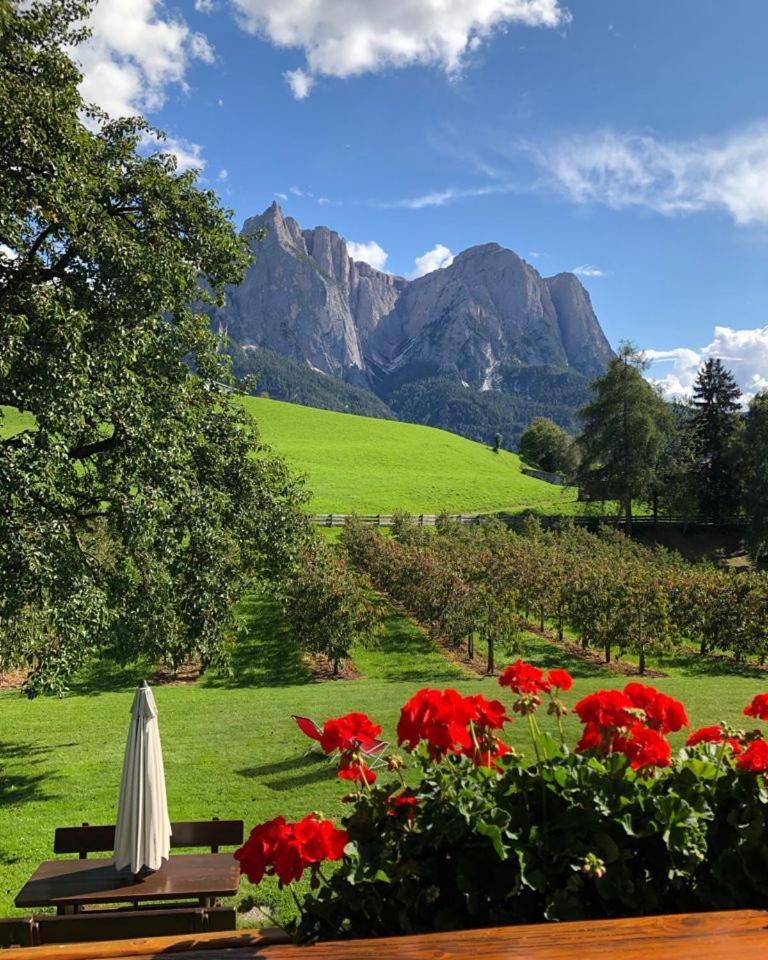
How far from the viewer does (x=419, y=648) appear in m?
20.5

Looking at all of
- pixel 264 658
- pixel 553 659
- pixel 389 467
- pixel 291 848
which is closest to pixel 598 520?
pixel 389 467

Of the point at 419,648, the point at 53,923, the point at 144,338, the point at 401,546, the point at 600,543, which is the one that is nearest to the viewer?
the point at 53,923

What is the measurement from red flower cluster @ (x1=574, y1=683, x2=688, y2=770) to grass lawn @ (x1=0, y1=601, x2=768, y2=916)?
477 centimetres

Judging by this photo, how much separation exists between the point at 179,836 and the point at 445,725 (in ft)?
12.3

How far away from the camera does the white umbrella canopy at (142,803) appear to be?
4.79 m

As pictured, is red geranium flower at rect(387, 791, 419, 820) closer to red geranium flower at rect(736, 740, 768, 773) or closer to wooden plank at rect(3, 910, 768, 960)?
wooden plank at rect(3, 910, 768, 960)

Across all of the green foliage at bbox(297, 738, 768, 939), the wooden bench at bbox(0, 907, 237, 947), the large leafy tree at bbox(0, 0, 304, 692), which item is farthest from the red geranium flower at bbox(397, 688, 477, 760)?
the large leafy tree at bbox(0, 0, 304, 692)

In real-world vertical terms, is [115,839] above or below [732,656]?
above

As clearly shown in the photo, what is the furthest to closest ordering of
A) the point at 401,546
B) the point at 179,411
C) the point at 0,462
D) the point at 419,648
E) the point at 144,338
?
the point at 401,546 → the point at 419,648 → the point at 179,411 → the point at 144,338 → the point at 0,462

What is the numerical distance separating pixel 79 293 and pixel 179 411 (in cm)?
211

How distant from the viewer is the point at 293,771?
968 centimetres

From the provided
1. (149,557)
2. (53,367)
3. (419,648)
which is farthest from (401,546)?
(53,367)

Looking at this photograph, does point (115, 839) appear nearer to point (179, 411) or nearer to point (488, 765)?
point (488, 765)

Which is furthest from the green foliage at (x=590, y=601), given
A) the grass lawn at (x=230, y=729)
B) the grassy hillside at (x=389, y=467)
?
the grassy hillside at (x=389, y=467)
